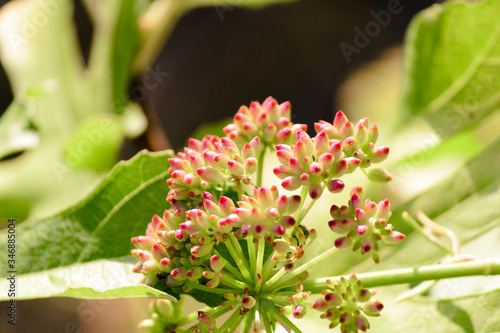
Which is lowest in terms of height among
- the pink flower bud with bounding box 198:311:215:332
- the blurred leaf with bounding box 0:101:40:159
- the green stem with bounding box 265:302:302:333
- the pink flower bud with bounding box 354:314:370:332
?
the pink flower bud with bounding box 354:314:370:332

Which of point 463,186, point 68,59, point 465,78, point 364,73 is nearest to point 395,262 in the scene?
point 463,186

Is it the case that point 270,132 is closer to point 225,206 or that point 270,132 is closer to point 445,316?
point 225,206

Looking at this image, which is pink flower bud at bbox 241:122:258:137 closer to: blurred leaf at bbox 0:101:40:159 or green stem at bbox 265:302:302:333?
green stem at bbox 265:302:302:333

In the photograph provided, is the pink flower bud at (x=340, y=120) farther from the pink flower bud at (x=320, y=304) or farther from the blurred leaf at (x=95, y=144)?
the blurred leaf at (x=95, y=144)

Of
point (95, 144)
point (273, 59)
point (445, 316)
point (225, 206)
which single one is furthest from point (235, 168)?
point (273, 59)

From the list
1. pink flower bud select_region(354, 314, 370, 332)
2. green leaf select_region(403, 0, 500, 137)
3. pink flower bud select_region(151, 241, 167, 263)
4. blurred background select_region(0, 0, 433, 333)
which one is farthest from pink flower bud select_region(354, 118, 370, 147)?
blurred background select_region(0, 0, 433, 333)

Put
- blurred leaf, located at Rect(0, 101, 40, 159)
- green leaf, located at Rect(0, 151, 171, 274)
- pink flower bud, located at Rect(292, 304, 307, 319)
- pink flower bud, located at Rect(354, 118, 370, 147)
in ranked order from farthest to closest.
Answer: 1. blurred leaf, located at Rect(0, 101, 40, 159)
2. green leaf, located at Rect(0, 151, 171, 274)
3. pink flower bud, located at Rect(354, 118, 370, 147)
4. pink flower bud, located at Rect(292, 304, 307, 319)

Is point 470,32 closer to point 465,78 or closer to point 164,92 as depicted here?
point 465,78
